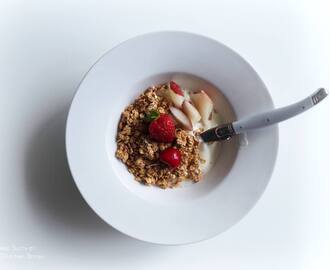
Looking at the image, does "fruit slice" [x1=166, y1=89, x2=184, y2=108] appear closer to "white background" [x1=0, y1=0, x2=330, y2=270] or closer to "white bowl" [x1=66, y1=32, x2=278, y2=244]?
"white bowl" [x1=66, y1=32, x2=278, y2=244]

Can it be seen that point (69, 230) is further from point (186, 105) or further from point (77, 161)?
point (186, 105)

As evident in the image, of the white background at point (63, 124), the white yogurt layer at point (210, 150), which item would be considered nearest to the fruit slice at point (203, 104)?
the white yogurt layer at point (210, 150)

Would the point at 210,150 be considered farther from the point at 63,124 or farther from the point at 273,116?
the point at 63,124

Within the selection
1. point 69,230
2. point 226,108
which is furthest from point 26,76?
point 226,108

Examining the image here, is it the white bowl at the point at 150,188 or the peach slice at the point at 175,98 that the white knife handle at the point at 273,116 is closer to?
the white bowl at the point at 150,188

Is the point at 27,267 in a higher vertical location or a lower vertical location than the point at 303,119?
lower

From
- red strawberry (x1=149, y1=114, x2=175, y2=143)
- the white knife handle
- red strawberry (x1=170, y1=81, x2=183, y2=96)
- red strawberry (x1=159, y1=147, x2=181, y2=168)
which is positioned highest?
red strawberry (x1=170, y1=81, x2=183, y2=96)

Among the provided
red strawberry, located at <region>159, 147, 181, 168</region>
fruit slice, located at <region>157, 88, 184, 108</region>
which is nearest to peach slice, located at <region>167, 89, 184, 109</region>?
fruit slice, located at <region>157, 88, 184, 108</region>
